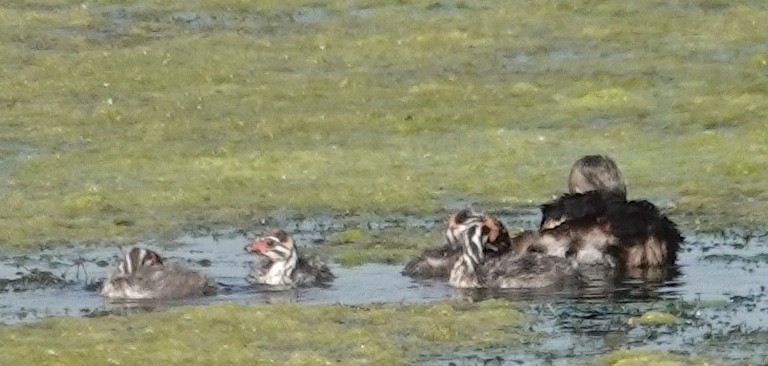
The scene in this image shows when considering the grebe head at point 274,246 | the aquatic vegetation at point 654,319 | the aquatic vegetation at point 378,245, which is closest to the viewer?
the aquatic vegetation at point 654,319

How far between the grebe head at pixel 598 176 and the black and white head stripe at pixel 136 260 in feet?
11.8

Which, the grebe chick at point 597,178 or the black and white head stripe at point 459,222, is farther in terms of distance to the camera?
the grebe chick at point 597,178

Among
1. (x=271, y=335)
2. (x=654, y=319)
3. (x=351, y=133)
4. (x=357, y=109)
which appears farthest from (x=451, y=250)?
(x=357, y=109)

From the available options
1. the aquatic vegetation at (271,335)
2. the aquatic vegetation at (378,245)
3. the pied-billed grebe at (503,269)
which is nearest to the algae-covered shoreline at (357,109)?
the aquatic vegetation at (378,245)

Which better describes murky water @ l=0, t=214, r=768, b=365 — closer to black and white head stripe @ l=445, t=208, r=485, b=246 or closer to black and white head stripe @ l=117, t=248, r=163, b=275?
black and white head stripe @ l=117, t=248, r=163, b=275

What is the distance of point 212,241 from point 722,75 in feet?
30.1

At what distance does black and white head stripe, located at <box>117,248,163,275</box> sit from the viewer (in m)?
16.0

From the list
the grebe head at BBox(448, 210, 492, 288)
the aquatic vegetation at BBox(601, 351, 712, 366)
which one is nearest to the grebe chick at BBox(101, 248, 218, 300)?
the grebe head at BBox(448, 210, 492, 288)

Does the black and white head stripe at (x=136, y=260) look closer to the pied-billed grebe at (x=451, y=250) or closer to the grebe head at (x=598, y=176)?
the pied-billed grebe at (x=451, y=250)

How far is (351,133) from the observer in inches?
896

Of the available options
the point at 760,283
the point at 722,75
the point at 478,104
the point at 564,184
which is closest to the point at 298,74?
the point at 478,104

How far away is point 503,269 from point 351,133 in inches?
263

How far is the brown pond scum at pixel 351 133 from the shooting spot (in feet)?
46.2

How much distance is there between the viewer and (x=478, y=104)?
2402cm
